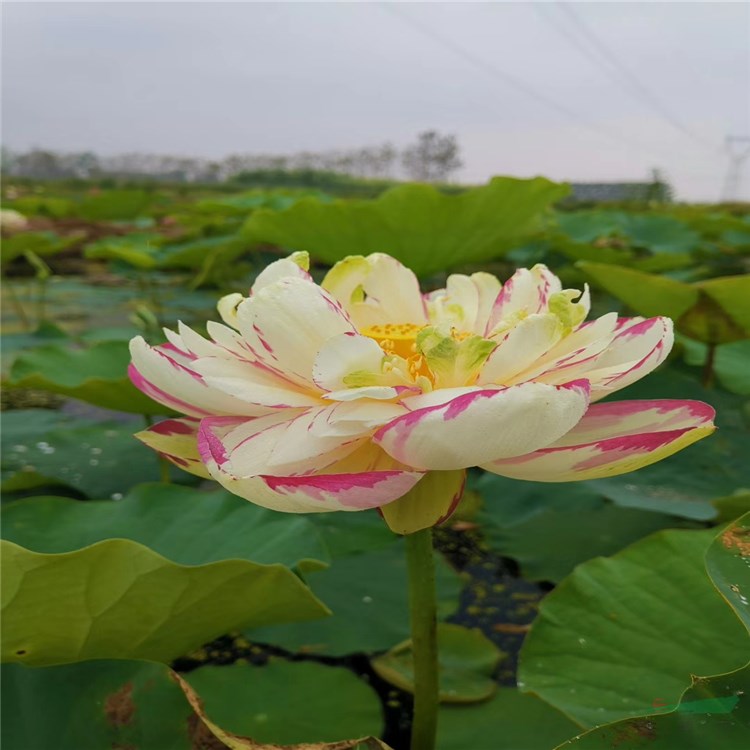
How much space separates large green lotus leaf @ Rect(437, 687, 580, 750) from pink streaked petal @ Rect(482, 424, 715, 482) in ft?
0.93

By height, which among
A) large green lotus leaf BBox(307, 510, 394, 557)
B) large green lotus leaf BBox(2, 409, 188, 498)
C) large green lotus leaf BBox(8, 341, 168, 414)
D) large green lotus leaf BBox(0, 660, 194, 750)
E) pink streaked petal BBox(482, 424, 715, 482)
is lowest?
large green lotus leaf BBox(2, 409, 188, 498)

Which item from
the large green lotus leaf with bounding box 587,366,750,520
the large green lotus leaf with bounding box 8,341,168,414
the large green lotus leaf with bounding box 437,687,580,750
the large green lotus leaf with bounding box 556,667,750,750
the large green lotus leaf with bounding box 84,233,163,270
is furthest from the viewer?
the large green lotus leaf with bounding box 84,233,163,270

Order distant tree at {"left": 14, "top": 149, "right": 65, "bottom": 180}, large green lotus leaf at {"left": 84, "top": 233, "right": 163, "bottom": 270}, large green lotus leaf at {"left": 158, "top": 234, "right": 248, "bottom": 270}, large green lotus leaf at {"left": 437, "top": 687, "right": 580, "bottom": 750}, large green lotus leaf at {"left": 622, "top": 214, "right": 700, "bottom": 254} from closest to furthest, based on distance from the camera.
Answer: large green lotus leaf at {"left": 437, "top": 687, "right": 580, "bottom": 750} → large green lotus leaf at {"left": 84, "top": 233, "right": 163, "bottom": 270} → large green lotus leaf at {"left": 158, "top": 234, "right": 248, "bottom": 270} → large green lotus leaf at {"left": 622, "top": 214, "right": 700, "bottom": 254} → distant tree at {"left": 14, "top": 149, "right": 65, "bottom": 180}

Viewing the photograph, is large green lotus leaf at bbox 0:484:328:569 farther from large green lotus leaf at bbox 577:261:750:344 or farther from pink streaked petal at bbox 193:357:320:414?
large green lotus leaf at bbox 577:261:750:344

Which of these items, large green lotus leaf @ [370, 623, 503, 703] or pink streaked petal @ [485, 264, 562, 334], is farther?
large green lotus leaf @ [370, 623, 503, 703]

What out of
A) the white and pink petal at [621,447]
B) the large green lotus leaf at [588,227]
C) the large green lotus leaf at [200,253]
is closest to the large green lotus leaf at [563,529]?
the white and pink petal at [621,447]

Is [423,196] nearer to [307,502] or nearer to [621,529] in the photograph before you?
[621,529]

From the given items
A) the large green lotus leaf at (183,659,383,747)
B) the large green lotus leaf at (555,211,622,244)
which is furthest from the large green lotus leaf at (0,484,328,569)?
the large green lotus leaf at (555,211,622,244)

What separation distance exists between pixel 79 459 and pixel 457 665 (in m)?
0.59

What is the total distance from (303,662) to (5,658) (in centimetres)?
28

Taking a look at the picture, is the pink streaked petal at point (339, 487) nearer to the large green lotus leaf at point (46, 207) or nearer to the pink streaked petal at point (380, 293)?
the pink streaked petal at point (380, 293)

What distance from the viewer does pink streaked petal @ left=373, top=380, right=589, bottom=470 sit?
0.33 metres

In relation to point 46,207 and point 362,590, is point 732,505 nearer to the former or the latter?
point 362,590

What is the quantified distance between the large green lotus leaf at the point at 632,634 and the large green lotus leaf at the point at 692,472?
0.36 ft
